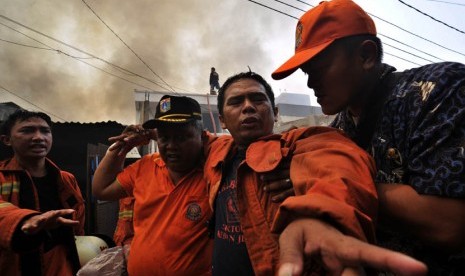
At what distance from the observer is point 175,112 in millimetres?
2521

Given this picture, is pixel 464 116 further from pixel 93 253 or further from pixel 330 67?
pixel 93 253

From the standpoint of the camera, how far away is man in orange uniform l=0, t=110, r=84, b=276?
214 cm

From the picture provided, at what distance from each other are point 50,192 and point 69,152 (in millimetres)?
5637

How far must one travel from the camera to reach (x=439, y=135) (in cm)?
108

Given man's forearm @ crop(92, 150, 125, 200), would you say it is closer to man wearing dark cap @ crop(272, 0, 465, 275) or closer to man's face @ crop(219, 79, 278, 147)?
man's face @ crop(219, 79, 278, 147)

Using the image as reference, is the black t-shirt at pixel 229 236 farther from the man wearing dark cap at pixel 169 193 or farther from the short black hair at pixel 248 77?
the short black hair at pixel 248 77

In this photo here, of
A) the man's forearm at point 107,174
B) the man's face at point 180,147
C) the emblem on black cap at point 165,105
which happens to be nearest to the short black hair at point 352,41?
the man's face at point 180,147

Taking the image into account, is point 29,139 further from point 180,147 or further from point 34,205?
point 180,147

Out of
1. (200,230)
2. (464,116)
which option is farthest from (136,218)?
(464,116)

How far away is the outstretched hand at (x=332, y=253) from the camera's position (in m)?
0.63

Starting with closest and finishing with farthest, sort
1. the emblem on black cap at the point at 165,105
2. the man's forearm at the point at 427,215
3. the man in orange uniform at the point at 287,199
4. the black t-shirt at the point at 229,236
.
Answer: the man in orange uniform at the point at 287,199
the man's forearm at the point at 427,215
the black t-shirt at the point at 229,236
the emblem on black cap at the point at 165,105

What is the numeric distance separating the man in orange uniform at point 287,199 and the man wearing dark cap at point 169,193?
339 millimetres

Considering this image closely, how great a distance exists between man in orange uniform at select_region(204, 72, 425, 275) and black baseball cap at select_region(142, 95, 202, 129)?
0.35 meters

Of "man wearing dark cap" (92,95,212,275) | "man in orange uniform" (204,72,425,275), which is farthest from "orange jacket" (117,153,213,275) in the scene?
"man in orange uniform" (204,72,425,275)
